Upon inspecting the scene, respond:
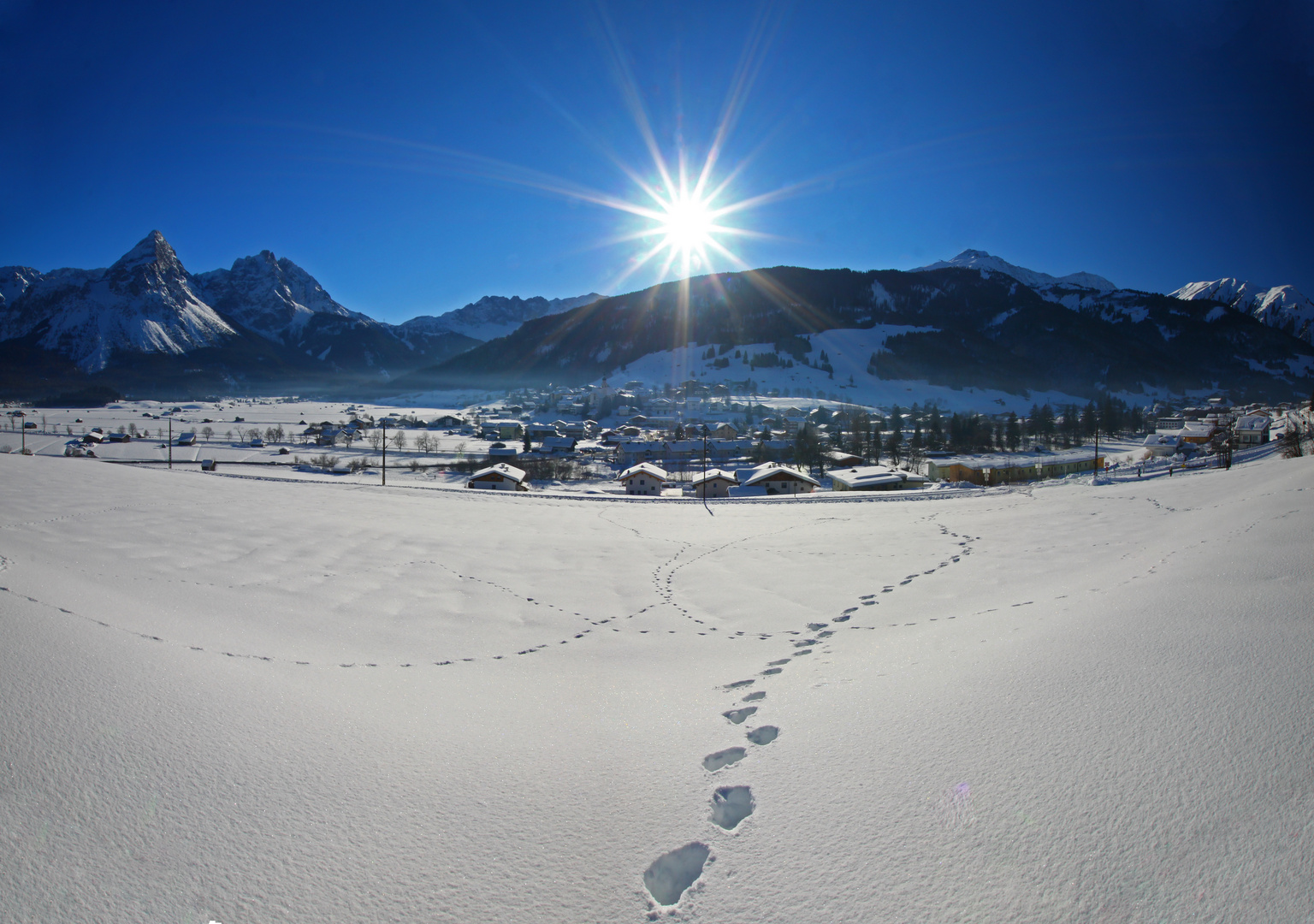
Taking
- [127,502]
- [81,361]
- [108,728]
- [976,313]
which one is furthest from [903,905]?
[81,361]

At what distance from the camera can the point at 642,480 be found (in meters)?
35.5

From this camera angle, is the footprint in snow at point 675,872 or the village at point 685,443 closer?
the footprint in snow at point 675,872

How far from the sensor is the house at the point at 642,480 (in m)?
35.1

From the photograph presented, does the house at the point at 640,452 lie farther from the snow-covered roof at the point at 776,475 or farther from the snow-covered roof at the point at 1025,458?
the snow-covered roof at the point at 1025,458

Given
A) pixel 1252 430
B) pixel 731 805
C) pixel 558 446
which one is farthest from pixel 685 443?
pixel 731 805

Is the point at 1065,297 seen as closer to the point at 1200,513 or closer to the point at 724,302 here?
the point at 724,302

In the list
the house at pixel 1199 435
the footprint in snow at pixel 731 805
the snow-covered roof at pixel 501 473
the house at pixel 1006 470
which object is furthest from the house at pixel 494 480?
the house at pixel 1199 435

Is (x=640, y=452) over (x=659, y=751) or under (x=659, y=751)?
over

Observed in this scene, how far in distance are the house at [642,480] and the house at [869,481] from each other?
11.8m

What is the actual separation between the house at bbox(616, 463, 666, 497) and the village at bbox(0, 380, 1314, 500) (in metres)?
0.08

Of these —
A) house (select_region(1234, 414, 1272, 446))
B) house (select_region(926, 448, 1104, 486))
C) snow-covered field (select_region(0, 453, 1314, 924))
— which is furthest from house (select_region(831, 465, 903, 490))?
house (select_region(1234, 414, 1272, 446))

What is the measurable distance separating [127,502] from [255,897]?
1060 centimetres

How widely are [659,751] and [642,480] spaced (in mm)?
32884

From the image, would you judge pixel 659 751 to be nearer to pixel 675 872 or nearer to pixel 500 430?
pixel 675 872
